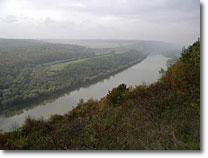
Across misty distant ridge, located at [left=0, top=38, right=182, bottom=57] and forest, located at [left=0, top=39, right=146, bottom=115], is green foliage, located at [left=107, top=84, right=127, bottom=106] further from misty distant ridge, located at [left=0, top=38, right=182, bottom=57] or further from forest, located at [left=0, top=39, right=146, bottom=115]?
misty distant ridge, located at [left=0, top=38, right=182, bottom=57]

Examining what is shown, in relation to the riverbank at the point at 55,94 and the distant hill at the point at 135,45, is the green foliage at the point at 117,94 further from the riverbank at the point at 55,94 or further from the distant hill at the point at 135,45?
the distant hill at the point at 135,45

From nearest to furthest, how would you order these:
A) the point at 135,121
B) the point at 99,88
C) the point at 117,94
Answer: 1. the point at 135,121
2. the point at 117,94
3. the point at 99,88

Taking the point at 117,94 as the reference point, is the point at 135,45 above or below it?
above

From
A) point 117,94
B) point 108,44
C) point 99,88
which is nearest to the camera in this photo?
point 117,94

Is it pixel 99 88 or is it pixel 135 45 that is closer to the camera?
pixel 99 88

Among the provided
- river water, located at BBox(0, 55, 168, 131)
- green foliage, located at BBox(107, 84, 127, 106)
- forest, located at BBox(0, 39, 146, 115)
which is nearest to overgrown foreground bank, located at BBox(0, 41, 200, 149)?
green foliage, located at BBox(107, 84, 127, 106)

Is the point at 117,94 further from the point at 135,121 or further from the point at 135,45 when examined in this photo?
the point at 135,45

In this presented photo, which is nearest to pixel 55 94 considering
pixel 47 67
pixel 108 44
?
pixel 47 67

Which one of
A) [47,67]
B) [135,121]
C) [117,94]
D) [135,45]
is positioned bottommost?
[135,121]
